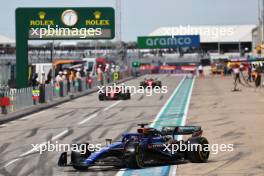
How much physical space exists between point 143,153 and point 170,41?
72011mm

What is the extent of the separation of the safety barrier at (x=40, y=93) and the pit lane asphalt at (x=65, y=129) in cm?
116

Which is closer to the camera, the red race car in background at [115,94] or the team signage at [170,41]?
the red race car in background at [115,94]

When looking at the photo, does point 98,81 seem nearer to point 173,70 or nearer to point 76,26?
point 76,26

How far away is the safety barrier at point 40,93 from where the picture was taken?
3152cm

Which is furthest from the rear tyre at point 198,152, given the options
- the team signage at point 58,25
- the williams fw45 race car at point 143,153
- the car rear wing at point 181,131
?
the team signage at point 58,25

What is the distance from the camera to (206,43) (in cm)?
16262

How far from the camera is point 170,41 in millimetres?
85938

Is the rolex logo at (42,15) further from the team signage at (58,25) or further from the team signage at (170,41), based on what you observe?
the team signage at (170,41)

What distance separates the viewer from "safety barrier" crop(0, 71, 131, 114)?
1241 inches
